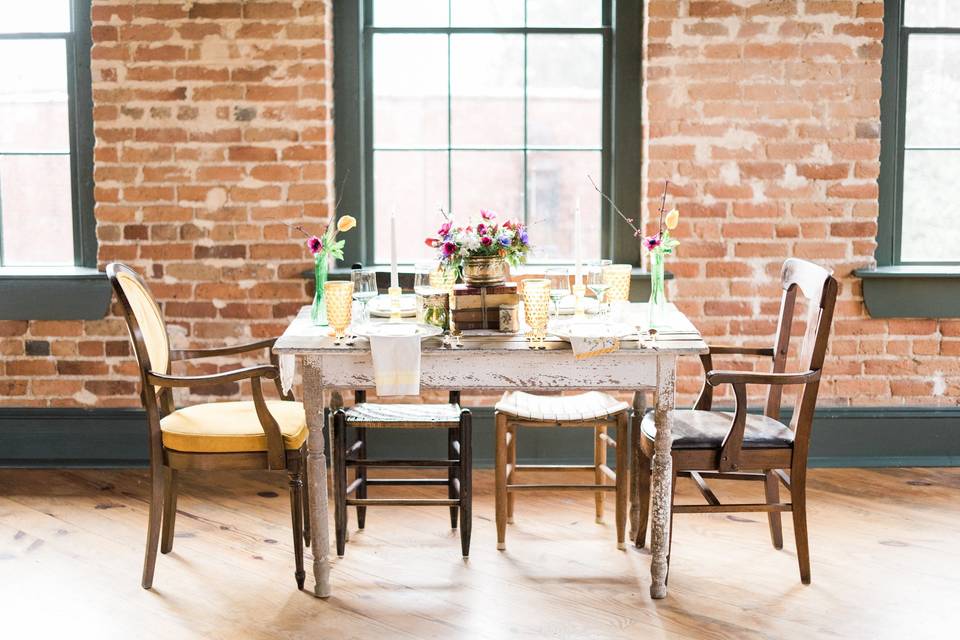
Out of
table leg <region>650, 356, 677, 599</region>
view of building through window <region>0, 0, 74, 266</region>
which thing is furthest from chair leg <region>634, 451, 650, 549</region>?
view of building through window <region>0, 0, 74, 266</region>

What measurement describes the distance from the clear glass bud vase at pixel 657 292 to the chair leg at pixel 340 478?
1034 millimetres

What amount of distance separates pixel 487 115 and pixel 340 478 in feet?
5.82

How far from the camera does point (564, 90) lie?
178 inches

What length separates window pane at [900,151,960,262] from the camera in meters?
4.52

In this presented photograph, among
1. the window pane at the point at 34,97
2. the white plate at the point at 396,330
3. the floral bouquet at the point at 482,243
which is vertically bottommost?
the white plate at the point at 396,330

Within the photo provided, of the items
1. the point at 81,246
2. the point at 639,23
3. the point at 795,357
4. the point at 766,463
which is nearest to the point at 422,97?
the point at 639,23

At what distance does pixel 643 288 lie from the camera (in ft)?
14.3

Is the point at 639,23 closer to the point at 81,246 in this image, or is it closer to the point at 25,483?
the point at 81,246

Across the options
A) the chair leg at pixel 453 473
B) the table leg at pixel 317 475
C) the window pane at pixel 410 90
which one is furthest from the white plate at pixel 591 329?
the window pane at pixel 410 90

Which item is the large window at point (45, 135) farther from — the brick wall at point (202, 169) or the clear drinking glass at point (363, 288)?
the clear drinking glass at point (363, 288)

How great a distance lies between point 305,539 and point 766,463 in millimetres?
1534

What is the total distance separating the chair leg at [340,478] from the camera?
3.45 metres

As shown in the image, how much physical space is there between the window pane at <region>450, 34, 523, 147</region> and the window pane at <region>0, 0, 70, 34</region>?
1597mm

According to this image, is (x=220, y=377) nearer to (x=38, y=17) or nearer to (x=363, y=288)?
(x=363, y=288)
